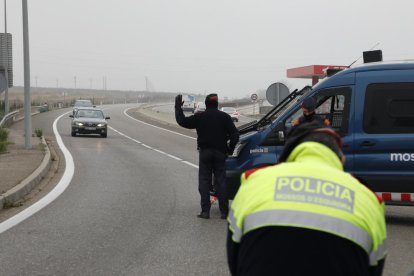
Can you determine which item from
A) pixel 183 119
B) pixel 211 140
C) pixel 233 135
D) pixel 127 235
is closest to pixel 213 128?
pixel 211 140

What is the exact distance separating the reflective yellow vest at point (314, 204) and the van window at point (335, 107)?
19.7ft

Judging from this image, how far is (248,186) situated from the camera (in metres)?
2.29

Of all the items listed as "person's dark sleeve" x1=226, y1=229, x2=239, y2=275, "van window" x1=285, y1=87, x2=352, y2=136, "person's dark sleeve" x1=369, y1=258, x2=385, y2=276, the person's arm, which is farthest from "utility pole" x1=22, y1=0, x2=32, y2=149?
"person's dark sleeve" x1=369, y1=258, x2=385, y2=276

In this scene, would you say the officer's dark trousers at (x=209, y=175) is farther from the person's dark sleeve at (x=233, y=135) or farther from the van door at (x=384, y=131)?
the van door at (x=384, y=131)

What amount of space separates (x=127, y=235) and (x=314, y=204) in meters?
5.45

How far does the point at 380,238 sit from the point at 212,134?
6301 millimetres

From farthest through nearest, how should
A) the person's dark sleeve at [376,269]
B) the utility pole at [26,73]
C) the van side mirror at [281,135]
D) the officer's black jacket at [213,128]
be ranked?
the utility pole at [26,73] < the officer's black jacket at [213,128] < the van side mirror at [281,135] < the person's dark sleeve at [376,269]

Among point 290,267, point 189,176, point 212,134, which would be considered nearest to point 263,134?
point 212,134

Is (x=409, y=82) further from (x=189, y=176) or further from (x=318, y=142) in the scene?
(x=189, y=176)

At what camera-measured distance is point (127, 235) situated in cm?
728

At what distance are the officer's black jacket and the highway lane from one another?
1114 millimetres

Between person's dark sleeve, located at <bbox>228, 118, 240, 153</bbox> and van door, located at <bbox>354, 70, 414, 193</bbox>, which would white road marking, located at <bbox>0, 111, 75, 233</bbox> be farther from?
van door, located at <bbox>354, 70, 414, 193</bbox>

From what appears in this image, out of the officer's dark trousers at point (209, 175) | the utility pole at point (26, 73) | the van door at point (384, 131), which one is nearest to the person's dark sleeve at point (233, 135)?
the officer's dark trousers at point (209, 175)

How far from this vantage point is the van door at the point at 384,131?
26.0 feet
